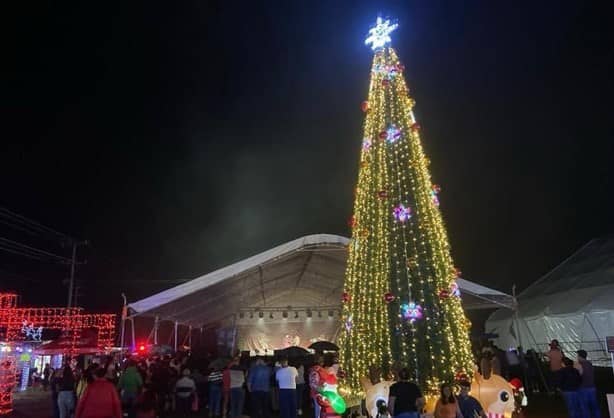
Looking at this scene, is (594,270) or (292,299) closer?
(292,299)

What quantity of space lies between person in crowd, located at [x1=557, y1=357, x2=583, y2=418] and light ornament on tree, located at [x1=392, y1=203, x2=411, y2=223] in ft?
12.7

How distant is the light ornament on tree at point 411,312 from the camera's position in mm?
9641

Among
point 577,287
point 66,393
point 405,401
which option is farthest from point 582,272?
point 66,393

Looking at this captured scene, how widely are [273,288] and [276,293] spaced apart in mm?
1718

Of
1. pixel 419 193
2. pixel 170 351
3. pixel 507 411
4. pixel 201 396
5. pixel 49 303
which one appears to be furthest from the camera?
pixel 49 303

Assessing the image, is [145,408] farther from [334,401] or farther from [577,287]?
[577,287]

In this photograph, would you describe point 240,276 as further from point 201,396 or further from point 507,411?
point 507,411

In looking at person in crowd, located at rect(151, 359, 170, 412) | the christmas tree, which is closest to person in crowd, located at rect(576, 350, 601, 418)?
the christmas tree

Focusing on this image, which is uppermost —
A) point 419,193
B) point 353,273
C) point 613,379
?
point 419,193

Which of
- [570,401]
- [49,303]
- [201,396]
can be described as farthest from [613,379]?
[49,303]

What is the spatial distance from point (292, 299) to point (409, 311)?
19.0 m

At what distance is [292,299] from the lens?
28234mm

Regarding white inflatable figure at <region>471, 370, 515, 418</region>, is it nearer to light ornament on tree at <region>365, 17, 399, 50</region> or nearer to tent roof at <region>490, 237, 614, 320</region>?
light ornament on tree at <region>365, 17, 399, 50</region>

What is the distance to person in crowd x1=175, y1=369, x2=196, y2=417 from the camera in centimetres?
1254
